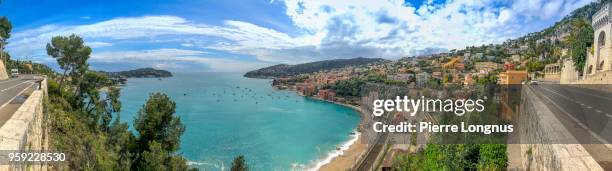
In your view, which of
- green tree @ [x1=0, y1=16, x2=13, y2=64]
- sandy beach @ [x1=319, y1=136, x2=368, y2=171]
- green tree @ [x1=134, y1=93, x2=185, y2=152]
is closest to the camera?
green tree @ [x1=134, y1=93, x2=185, y2=152]

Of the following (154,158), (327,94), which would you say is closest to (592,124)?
(154,158)

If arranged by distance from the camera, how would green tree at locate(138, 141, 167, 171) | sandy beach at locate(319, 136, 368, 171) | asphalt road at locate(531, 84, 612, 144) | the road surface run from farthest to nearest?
sandy beach at locate(319, 136, 368, 171)
green tree at locate(138, 141, 167, 171)
asphalt road at locate(531, 84, 612, 144)
the road surface

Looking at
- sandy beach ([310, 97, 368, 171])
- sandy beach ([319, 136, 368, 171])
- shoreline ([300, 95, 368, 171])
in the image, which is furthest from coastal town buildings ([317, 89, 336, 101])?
sandy beach ([319, 136, 368, 171])

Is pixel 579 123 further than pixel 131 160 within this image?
No

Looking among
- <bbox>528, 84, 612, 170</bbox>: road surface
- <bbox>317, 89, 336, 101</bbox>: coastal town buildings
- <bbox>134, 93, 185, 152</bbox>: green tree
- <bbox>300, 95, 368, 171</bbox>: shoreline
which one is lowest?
<bbox>300, 95, 368, 171</bbox>: shoreline

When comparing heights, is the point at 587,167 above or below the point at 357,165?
above

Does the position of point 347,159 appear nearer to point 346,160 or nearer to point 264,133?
point 346,160

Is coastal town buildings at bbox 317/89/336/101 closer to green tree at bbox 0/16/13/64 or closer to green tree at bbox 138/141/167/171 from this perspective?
green tree at bbox 0/16/13/64

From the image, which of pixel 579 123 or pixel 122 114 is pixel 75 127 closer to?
pixel 579 123

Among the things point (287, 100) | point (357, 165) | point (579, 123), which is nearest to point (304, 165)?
point (357, 165)
